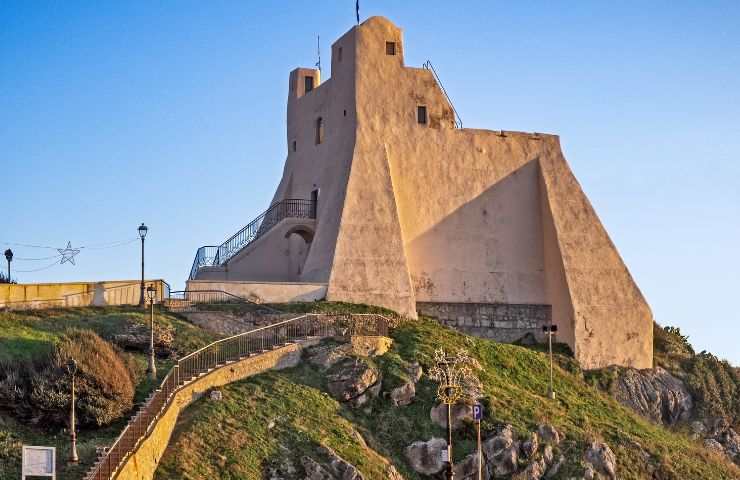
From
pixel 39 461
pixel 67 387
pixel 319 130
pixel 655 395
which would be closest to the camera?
pixel 39 461

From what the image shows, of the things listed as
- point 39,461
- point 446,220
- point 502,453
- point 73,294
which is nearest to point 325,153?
point 446,220

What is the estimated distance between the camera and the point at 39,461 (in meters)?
24.5

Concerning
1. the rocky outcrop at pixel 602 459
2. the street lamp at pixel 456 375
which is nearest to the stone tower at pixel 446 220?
the street lamp at pixel 456 375

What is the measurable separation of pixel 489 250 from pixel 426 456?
563 inches

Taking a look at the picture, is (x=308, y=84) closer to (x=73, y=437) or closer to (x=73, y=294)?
(x=73, y=294)

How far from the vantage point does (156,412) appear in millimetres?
29078

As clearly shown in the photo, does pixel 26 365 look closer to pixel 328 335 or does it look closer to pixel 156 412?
pixel 156 412

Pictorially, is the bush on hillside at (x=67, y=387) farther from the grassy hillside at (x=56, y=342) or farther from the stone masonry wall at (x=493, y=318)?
the stone masonry wall at (x=493, y=318)

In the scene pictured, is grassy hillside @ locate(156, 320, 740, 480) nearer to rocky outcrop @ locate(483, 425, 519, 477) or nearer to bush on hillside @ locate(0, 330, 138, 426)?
rocky outcrop @ locate(483, 425, 519, 477)

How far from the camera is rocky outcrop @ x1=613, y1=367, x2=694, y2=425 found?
4516cm

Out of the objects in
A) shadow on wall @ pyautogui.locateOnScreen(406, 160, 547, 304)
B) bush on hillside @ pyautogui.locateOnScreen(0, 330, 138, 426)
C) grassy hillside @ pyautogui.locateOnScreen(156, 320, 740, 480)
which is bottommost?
grassy hillside @ pyautogui.locateOnScreen(156, 320, 740, 480)

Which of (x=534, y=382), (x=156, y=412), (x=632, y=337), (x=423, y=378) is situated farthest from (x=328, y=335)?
(x=632, y=337)

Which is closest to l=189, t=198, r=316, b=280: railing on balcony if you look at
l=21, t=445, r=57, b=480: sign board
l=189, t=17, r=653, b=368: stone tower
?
l=189, t=17, r=653, b=368: stone tower

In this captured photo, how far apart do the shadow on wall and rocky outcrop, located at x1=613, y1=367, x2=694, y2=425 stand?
178 inches
